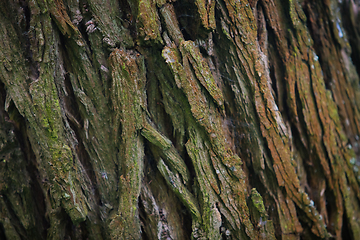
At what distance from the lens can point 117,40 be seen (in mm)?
1426

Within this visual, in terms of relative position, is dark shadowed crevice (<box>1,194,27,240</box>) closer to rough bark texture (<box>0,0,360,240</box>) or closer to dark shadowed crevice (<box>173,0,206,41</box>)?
rough bark texture (<box>0,0,360,240</box>)

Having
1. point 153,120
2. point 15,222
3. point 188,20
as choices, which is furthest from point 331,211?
point 15,222

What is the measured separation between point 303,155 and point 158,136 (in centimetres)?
125

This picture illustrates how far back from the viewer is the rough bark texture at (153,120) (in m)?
1.41

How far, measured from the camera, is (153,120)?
59.1 inches

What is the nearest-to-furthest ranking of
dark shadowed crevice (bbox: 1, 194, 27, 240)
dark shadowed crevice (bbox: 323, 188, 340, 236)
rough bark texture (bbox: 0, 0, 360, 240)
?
1. rough bark texture (bbox: 0, 0, 360, 240)
2. dark shadowed crevice (bbox: 1, 194, 27, 240)
3. dark shadowed crevice (bbox: 323, 188, 340, 236)

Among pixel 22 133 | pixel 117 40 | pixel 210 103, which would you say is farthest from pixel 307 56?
pixel 22 133

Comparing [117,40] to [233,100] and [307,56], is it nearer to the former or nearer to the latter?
[233,100]

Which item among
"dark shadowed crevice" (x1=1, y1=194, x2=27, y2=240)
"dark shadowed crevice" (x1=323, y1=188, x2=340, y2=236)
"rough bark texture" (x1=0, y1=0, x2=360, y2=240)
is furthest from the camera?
"dark shadowed crevice" (x1=323, y1=188, x2=340, y2=236)

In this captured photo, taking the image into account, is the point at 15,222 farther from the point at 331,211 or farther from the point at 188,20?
the point at 331,211

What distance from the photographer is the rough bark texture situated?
1.41m

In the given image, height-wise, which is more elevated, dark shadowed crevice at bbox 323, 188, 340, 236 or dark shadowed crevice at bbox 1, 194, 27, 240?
dark shadowed crevice at bbox 1, 194, 27, 240

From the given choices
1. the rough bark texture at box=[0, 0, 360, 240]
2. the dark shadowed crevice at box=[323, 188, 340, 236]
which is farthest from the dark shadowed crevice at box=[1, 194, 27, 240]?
the dark shadowed crevice at box=[323, 188, 340, 236]

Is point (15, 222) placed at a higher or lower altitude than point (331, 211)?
higher
